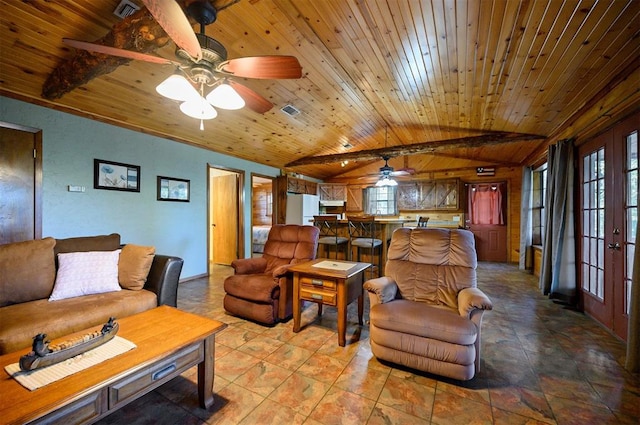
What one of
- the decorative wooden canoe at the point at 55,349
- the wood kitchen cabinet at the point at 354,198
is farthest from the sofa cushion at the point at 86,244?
the wood kitchen cabinet at the point at 354,198

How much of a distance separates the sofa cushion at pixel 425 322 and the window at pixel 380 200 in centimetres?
598

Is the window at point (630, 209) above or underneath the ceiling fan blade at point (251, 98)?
underneath

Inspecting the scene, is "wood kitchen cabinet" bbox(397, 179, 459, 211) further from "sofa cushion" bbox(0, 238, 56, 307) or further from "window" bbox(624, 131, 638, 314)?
"sofa cushion" bbox(0, 238, 56, 307)

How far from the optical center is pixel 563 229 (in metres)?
3.50

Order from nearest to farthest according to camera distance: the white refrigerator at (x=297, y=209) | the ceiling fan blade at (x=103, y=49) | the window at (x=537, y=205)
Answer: the ceiling fan blade at (x=103, y=49) → the window at (x=537, y=205) → the white refrigerator at (x=297, y=209)

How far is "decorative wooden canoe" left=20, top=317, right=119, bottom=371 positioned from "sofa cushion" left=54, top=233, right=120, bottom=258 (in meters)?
1.47

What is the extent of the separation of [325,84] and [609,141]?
124 inches

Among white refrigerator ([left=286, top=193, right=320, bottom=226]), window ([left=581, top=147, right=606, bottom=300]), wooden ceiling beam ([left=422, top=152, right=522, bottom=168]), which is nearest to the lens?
window ([left=581, top=147, right=606, bottom=300])

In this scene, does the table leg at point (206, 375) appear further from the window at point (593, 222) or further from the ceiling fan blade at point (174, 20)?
the window at point (593, 222)

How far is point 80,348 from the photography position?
133cm

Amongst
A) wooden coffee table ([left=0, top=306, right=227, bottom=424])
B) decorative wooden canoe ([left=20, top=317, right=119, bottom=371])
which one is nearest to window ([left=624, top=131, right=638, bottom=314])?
wooden coffee table ([left=0, top=306, right=227, bottom=424])

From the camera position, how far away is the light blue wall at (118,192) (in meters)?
3.12

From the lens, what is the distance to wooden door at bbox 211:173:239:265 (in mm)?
5812

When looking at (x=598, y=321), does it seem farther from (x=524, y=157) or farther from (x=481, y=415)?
(x=524, y=157)
